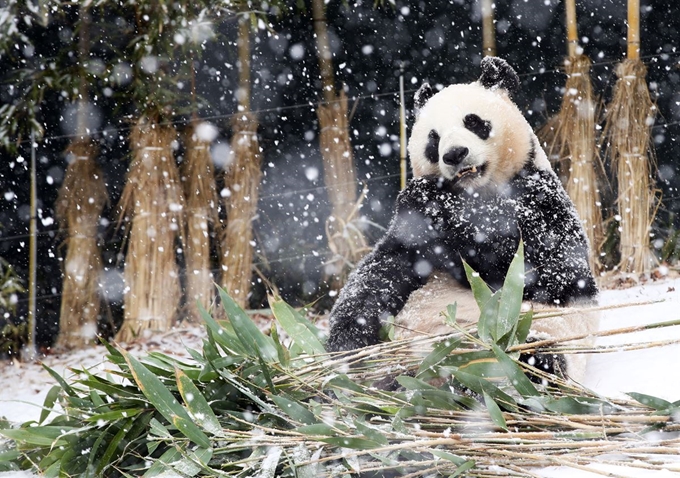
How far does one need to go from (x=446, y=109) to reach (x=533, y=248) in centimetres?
35

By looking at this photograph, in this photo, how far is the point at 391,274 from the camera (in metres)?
1.44

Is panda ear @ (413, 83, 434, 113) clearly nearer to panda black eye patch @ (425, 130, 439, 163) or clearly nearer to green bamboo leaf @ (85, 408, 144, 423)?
panda black eye patch @ (425, 130, 439, 163)

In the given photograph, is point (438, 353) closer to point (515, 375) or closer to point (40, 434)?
point (515, 375)

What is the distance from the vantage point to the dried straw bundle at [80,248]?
10.0 ft

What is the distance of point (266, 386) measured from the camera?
1.13 m

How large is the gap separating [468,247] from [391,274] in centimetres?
17

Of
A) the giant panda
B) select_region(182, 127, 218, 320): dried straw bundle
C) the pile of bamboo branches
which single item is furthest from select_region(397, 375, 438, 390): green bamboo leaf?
select_region(182, 127, 218, 320): dried straw bundle

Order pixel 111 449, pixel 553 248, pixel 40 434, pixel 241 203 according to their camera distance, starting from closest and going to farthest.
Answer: pixel 111 449
pixel 40 434
pixel 553 248
pixel 241 203

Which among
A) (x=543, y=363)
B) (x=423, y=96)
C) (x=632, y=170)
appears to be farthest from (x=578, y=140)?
(x=543, y=363)

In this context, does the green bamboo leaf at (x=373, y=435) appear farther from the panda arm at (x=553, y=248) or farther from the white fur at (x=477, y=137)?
the white fur at (x=477, y=137)

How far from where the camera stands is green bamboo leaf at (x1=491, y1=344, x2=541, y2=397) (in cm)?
97

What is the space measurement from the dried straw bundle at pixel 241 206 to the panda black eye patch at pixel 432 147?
5.32 ft

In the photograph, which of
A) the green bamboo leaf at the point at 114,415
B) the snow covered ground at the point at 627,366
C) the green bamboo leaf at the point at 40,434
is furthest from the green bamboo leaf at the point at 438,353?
the green bamboo leaf at the point at 40,434

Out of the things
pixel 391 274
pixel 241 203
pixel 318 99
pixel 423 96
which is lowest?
pixel 391 274
